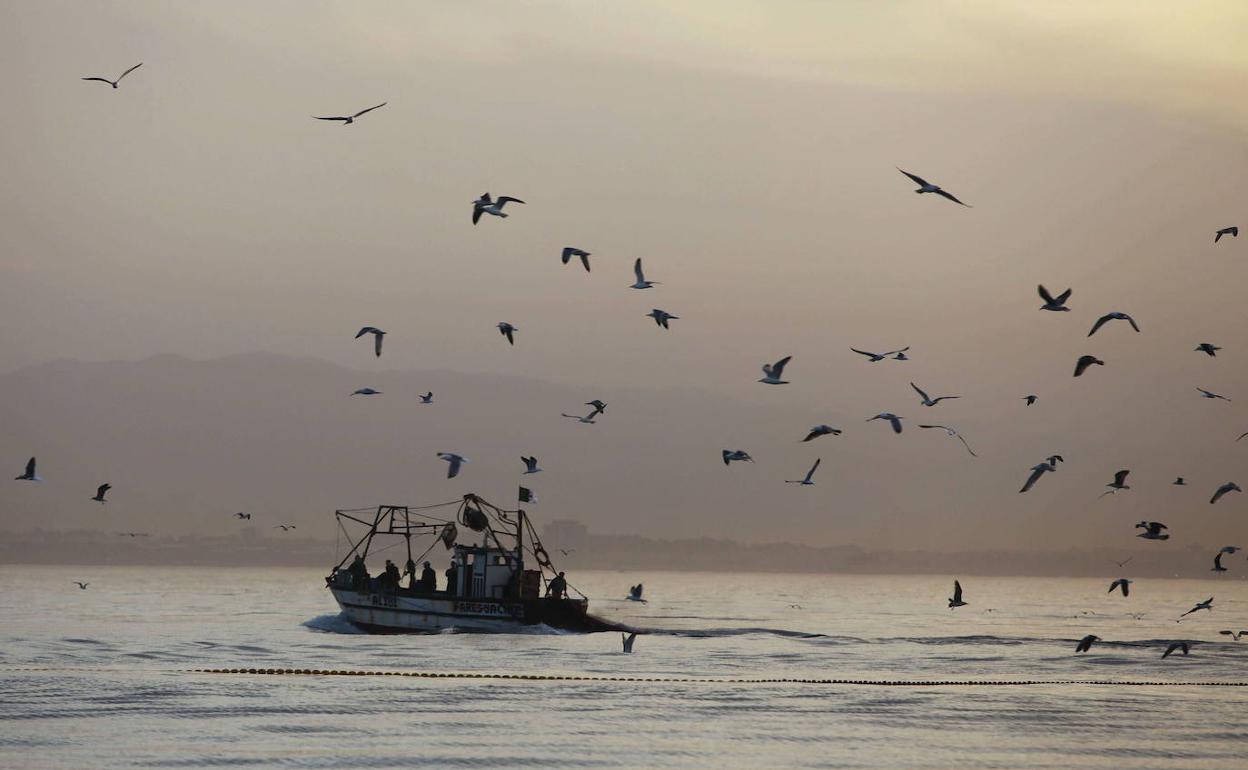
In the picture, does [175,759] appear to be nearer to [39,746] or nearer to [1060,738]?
[39,746]

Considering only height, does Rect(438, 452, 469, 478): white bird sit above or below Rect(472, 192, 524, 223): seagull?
below

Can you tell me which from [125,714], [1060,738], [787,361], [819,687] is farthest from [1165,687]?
[125,714]

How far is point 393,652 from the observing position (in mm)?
60438

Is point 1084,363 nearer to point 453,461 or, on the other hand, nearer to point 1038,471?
point 1038,471

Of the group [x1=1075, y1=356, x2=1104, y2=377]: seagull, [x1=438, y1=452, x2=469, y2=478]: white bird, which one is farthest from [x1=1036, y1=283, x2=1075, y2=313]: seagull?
[x1=438, y1=452, x2=469, y2=478]: white bird

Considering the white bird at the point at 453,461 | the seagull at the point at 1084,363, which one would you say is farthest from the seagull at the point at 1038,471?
the white bird at the point at 453,461

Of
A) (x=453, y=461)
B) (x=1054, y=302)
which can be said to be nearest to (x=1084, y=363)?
(x=1054, y=302)

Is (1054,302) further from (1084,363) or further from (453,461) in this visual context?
(453,461)

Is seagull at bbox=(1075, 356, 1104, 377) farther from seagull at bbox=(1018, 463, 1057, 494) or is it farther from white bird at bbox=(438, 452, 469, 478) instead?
white bird at bbox=(438, 452, 469, 478)

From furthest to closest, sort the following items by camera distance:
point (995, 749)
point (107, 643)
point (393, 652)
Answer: point (107, 643)
point (393, 652)
point (995, 749)

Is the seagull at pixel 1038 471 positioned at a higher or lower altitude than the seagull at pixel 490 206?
lower

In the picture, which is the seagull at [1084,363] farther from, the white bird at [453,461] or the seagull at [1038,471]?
the white bird at [453,461]

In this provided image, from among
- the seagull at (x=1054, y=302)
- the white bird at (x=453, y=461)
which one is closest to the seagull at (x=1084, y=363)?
the seagull at (x=1054, y=302)

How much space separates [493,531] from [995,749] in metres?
35.8
